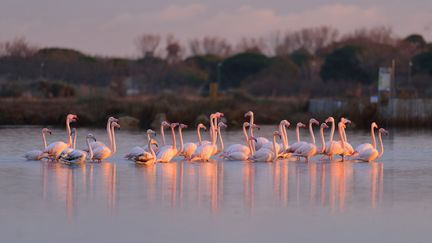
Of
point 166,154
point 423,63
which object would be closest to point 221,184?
point 166,154

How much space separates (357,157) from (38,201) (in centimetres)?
890

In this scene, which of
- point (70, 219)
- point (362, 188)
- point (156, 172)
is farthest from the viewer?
point (156, 172)

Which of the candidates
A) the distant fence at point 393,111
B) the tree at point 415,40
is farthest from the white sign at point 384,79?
the tree at point 415,40

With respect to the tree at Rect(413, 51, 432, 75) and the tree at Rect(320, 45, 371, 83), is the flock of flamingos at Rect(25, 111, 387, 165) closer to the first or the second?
Result: the tree at Rect(413, 51, 432, 75)

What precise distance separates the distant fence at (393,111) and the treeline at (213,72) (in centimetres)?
1171

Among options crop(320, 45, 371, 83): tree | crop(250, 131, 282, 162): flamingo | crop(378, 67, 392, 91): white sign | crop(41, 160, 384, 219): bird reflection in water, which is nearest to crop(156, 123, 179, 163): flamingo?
crop(41, 160, 384, 219): bird reflection in water

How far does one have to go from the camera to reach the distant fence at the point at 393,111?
37719 millimetres

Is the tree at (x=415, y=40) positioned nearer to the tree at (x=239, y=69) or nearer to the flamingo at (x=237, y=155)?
the tree at (x=239, y=69)

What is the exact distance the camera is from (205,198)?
14430 millimetres

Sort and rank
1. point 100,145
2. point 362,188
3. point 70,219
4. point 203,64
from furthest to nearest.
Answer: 1. point 203,64
2. point 100,145
3. point 362,188
4. point 70,219

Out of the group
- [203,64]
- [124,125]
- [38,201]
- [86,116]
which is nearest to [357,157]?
[38,201]

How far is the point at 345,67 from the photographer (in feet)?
219

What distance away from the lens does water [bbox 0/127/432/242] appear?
11602 millimetres

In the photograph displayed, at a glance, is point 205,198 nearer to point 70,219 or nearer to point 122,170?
point 70,219
